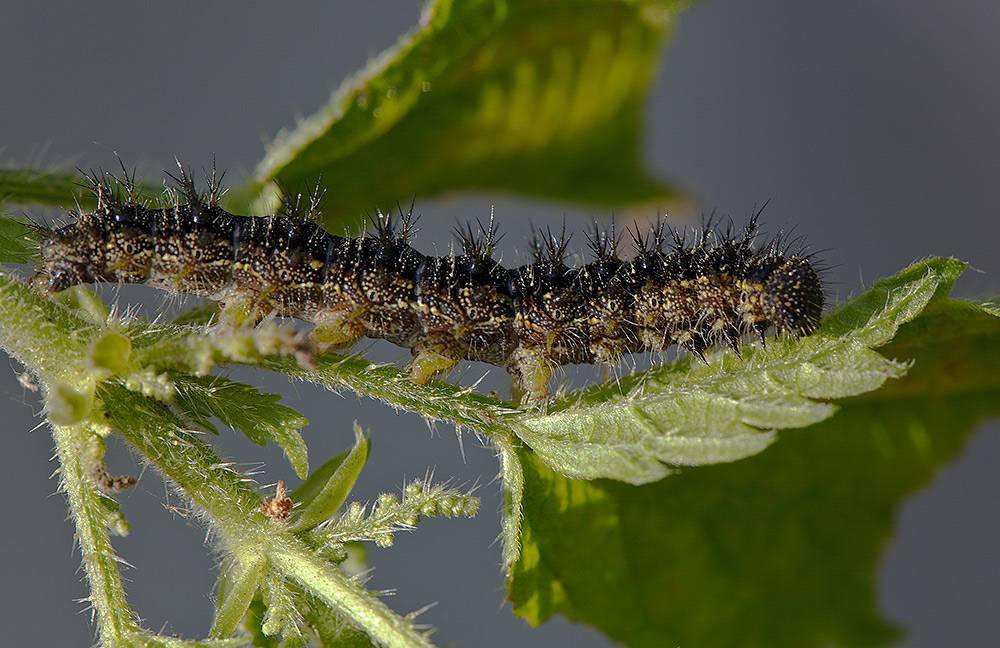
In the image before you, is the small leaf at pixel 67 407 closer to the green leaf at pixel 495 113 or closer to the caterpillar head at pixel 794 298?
the green leaf at pixel 495 113

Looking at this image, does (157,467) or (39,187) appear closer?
(157,467)

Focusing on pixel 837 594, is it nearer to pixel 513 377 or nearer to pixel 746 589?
pixel 746 589

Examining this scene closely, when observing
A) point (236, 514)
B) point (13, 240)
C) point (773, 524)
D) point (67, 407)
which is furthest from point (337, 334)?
point (773, 524)

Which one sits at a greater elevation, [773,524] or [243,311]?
[243,311]

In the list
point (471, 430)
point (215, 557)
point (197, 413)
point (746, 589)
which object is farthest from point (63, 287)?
point (746, 589)

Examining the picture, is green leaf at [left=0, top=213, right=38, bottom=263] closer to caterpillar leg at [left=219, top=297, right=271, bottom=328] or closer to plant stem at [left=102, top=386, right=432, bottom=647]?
Answer: caterpillar leg at [left=219, top=297, right=271, bottom=328]

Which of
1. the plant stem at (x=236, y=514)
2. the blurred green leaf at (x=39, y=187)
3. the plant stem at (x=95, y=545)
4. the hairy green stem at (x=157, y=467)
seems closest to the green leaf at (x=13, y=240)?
the blurred green leaf at (x=39, y=187)

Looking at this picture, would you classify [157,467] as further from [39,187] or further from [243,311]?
[39,187]
